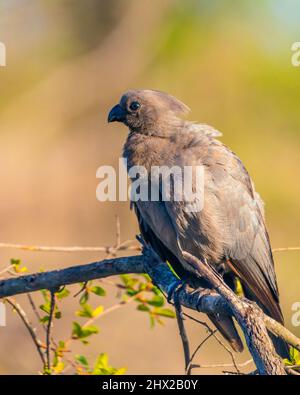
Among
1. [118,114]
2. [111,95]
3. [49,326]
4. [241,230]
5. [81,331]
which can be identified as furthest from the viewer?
[111,95]

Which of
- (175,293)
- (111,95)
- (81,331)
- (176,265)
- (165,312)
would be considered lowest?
(81,331)

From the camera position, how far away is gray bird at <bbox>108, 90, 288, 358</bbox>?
15.8 ft

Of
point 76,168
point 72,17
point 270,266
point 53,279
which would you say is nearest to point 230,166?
point 270,266

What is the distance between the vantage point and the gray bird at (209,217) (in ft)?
15.8

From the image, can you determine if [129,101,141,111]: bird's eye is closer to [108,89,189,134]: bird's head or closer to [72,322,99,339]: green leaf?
[108,89,189,134]: bird's head

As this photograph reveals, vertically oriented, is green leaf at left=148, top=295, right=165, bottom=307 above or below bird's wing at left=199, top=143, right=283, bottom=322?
below

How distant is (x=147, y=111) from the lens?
534 centimetres

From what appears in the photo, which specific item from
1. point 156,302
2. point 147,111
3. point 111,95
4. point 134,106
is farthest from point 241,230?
point 111,95

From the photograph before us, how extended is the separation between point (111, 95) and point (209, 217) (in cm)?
1001

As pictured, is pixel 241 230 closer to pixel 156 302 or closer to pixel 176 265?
pixel 176 265

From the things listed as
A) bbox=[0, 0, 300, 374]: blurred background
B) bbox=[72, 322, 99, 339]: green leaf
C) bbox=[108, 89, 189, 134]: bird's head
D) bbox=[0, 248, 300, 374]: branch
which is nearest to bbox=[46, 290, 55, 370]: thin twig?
bbox=[0, 248, 300, 374]: branch

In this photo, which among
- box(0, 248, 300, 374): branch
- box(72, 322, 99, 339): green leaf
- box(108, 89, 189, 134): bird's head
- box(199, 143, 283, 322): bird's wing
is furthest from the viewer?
box(108, 89, 189, 134): bird's head

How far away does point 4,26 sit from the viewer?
13.8 metres

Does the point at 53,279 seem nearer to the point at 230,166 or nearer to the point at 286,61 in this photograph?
the point at 230,166
